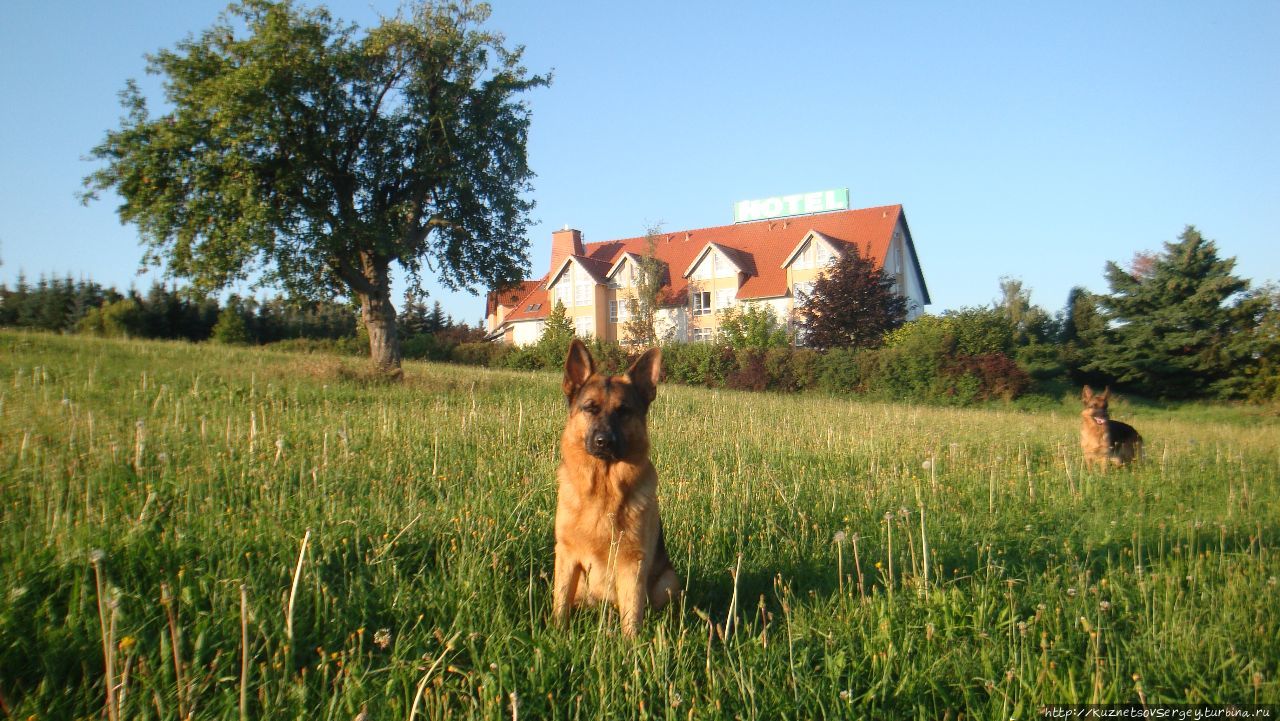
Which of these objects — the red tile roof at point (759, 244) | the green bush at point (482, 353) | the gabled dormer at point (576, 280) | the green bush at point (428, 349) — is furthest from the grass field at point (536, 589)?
the gabled dormer at point (576, 280)

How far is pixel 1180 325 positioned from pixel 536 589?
3622 centimetres

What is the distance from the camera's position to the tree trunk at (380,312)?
18328 millimetres

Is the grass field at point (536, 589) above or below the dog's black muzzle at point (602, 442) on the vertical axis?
below

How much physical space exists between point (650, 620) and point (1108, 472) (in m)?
8.17

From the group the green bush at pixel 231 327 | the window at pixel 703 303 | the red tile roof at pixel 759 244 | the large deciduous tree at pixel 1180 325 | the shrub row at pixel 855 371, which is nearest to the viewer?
the shrub row at pixel 855 371

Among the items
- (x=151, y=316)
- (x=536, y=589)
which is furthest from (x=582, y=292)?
(x=536, y=589)

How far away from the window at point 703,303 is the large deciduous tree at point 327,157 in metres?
30.7

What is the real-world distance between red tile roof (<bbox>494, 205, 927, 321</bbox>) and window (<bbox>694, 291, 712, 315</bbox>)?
3.12ft

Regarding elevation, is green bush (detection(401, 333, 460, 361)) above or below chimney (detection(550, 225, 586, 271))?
below

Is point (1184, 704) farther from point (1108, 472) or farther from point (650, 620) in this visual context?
point (1108, 472)

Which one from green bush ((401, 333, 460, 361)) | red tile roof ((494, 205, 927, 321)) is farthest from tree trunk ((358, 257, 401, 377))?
red tile roof ((494, 205, 927, 321))

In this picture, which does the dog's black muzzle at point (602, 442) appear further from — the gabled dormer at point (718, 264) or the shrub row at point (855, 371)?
the gabled dormer at point (718, 264)

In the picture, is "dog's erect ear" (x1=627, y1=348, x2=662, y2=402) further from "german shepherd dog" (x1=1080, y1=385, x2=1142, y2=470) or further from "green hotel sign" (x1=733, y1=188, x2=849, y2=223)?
"green hotel sign" (x1=733, y1=188, x2=849, y2=223)

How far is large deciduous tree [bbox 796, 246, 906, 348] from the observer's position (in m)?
34.5
